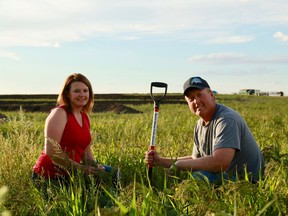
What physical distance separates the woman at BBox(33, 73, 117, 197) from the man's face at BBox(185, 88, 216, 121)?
1.16 meters

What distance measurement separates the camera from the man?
13.5 ft

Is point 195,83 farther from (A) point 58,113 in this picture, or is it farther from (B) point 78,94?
(A) point 58,113

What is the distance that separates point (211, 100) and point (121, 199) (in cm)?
151

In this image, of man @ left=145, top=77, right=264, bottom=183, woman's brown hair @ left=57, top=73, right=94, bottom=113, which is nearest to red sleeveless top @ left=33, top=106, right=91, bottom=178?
woman's brown hair @ left=57, top=73, right=94, bottom=113

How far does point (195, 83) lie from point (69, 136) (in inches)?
56.5

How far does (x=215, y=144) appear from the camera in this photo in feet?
13.6

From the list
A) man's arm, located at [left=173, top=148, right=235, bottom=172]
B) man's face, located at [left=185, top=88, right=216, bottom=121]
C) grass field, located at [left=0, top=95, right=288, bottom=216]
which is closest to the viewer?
grass field, located at [left=0, top=95, right=288, bottom=216]

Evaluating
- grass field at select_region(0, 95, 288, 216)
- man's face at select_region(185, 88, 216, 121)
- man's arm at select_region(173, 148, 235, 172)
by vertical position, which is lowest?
grass field at select_region(0, 95, 288, 216)

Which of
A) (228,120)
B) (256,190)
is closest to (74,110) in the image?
(228,120)

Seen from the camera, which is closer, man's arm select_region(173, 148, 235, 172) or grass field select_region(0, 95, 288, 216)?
grass field select_region(0, 95, 288, 216)

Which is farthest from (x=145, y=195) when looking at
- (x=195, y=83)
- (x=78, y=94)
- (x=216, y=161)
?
(x=78, y=94)

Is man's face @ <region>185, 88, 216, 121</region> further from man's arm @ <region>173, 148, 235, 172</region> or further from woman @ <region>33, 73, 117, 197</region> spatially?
woman @ <region>33, 73, 117, 197</region>

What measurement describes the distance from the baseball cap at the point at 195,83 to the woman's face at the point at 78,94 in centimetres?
113

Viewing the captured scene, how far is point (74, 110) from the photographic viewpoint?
4805 mm
